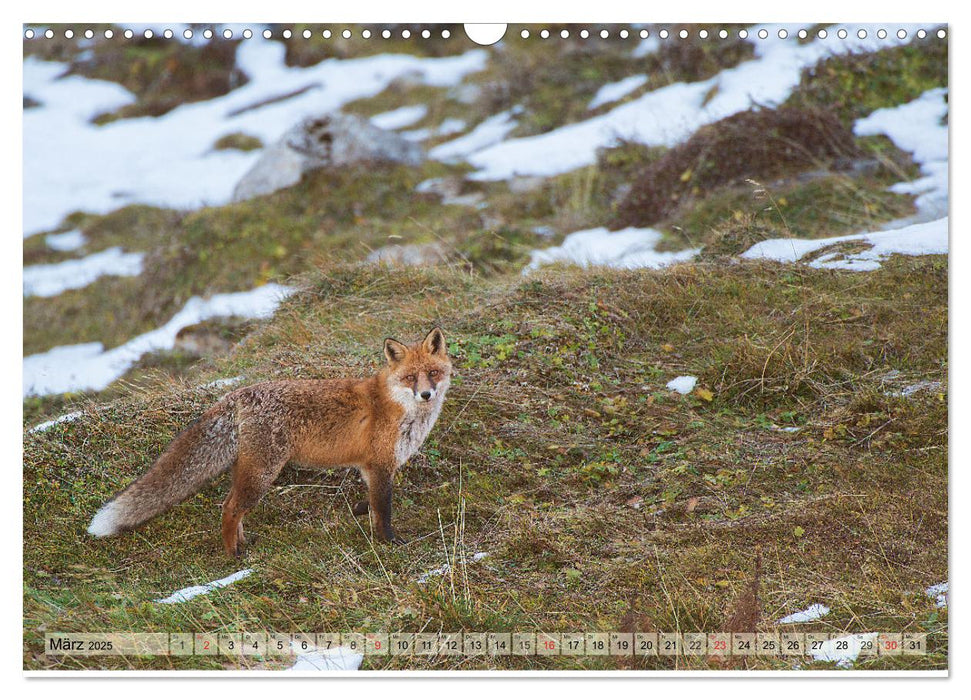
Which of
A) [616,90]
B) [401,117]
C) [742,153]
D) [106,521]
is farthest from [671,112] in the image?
[106,521]

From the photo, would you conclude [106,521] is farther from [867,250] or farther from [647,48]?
[647,48]

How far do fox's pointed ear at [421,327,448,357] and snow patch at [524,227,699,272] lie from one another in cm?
339

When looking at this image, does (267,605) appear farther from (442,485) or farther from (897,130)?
(897,130)

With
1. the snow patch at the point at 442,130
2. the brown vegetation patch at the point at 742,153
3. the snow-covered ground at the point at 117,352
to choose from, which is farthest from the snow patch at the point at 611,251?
the snow patch at the point at 442,130

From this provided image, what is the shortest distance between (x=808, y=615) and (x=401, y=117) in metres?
15.1

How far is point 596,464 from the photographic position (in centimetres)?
621

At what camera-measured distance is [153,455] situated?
637cm

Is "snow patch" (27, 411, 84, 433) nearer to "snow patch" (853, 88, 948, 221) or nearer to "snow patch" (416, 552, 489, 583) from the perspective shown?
"snow patch" (416, 552, 489, 583)

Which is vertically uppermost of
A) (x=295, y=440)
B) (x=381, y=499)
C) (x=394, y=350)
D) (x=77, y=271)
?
(x=394, y=350)

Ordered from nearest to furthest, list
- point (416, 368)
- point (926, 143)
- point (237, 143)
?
point (416, 368)
point (926, 143)
point (237, 143)

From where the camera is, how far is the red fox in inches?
217

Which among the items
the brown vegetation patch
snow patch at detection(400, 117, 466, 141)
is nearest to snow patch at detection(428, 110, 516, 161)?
snow patch at detection(400, 117, 466, 141)

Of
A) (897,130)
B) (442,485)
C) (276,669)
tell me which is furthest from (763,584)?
(897,130)

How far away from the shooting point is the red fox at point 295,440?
5.52m
